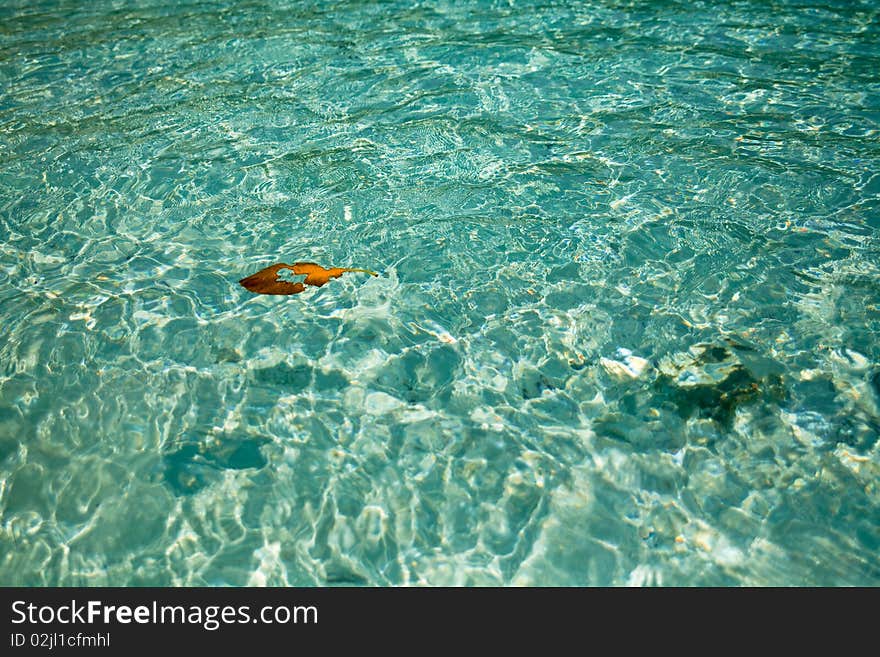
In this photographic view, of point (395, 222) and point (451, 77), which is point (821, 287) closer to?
point (395, 222)

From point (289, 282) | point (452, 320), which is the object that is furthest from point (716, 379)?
point (289, 282)

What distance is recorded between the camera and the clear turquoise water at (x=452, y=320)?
2.51 meters

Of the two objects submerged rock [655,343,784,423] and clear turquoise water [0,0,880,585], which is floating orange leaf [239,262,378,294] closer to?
clear turquoise water [0,0,880,585]

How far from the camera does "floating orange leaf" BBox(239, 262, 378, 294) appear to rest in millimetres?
3568

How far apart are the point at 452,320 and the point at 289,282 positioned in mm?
860

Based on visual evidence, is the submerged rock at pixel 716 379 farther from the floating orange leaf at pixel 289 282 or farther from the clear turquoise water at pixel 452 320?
the floating orange leaf at pixel 289 282

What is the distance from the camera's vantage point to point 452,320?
11.0 feet

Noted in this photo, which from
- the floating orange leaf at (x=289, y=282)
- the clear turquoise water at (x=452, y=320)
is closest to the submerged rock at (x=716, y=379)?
the clear turquoise water at (x=452, y=320)

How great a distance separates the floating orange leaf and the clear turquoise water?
0.08 m

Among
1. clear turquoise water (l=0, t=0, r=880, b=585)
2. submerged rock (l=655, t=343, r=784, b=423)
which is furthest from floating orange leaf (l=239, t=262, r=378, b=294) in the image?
submerged rock (l=655, t=343, r=784, b=423)

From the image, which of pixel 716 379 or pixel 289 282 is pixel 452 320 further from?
pixel 716 379

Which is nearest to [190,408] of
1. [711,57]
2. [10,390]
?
[10,390]

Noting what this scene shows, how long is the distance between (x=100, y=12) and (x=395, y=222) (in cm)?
515

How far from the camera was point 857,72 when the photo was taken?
17.3ft
